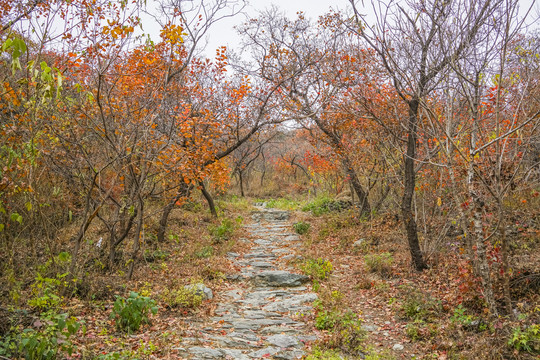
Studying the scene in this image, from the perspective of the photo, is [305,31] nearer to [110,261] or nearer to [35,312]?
[110,261]

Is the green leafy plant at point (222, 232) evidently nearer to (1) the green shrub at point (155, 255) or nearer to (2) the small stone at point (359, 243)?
(1) the green shrub at point (155, 255)

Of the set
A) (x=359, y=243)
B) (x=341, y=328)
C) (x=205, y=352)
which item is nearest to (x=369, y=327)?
(x=341, y=328)

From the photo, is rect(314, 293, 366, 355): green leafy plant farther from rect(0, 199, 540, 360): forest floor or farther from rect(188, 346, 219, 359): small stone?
rect(188, 346, 219, 359): small stone

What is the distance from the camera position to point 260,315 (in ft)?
21.0

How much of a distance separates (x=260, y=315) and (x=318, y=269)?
2222mm

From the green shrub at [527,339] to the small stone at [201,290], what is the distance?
4.70 meters

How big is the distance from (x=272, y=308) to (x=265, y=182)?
19.1 metres

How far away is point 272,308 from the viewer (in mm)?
6734

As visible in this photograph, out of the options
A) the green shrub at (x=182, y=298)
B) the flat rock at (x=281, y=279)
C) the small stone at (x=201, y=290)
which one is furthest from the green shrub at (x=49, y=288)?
the flat rock at (x=281, y=279)

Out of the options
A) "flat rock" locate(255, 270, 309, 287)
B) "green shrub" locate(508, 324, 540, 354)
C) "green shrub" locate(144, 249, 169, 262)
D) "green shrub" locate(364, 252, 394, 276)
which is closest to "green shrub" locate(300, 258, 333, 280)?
"flat rock" locate(255, 270, 309, 287)

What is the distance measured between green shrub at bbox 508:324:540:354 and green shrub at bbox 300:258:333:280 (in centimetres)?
417

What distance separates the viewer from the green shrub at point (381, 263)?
7.70 metres

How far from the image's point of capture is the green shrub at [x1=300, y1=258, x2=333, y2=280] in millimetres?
8062

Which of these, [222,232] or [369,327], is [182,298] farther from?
[222,232]
